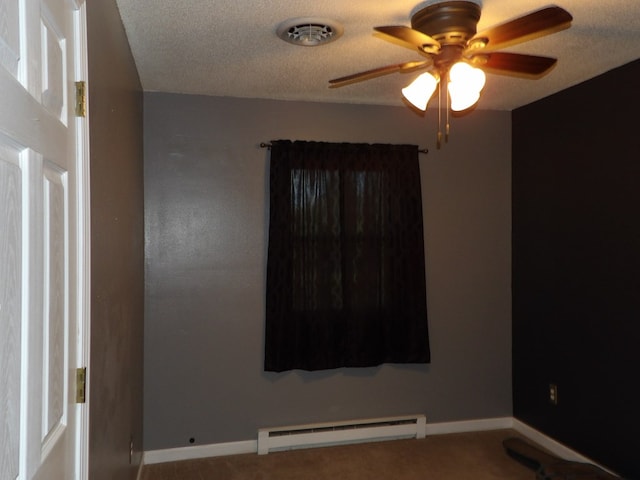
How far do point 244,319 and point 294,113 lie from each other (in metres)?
1.52

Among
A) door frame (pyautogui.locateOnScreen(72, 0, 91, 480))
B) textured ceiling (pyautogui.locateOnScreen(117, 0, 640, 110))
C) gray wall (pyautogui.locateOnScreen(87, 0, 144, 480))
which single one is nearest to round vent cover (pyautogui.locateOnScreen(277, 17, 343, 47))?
textured ceiling (pyautogui.locateOnScreen(117, 0, 640, 110))

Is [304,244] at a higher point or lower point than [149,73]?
lower

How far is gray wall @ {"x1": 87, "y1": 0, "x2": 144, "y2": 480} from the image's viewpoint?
1583mm

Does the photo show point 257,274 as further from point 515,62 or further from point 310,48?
point 515,62

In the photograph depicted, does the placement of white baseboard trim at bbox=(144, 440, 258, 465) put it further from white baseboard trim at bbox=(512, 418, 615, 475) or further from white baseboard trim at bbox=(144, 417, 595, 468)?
white baseboard trim at bbox=(512, 418, 615, 475)

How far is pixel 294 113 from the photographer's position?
3.54 m

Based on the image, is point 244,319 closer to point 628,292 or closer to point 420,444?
point 420,444

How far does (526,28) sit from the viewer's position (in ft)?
5.73

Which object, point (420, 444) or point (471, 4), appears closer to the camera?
point (471, 4)

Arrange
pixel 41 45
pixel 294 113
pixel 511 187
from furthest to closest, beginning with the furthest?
1. pixel 511 187
2. pixel 294 113
3. pixel 41 45

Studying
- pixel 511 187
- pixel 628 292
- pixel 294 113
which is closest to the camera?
pixel 628 292

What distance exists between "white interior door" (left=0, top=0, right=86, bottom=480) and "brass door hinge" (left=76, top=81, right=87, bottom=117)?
4 centimetres

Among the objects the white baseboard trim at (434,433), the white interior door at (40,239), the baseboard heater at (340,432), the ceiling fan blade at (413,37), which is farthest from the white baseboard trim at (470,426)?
the white interior door at (40,239)

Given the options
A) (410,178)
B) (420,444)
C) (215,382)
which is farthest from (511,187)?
(215,382)
